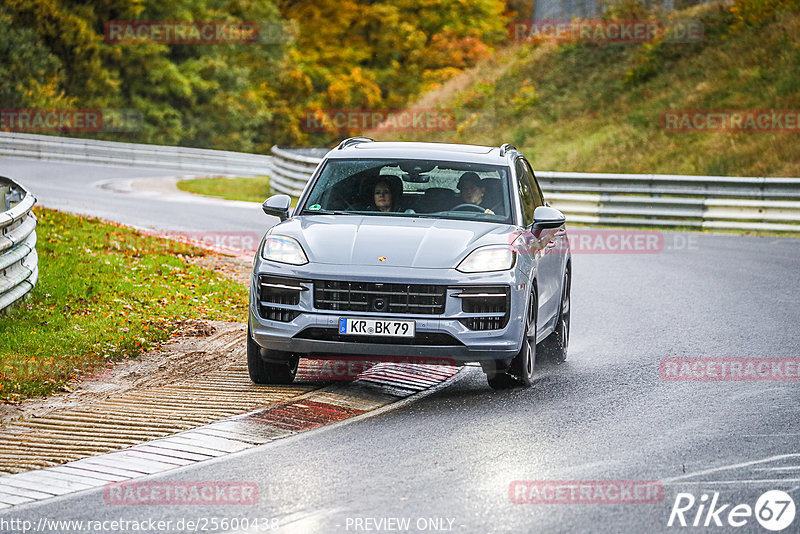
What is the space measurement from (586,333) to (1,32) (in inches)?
1796

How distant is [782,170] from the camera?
2928 cm

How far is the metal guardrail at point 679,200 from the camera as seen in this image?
78.4 ft

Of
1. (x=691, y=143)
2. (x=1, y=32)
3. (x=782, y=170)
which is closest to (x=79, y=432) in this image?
(x=782, y=170)

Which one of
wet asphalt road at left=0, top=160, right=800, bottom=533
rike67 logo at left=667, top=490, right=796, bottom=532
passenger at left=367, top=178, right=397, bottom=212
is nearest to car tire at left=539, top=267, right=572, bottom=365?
wet asphalt road at left=0, top=160, right=800, bottom=533

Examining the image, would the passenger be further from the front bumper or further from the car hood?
the front bumper

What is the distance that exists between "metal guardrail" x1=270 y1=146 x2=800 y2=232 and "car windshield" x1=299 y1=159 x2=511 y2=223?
48.7ft

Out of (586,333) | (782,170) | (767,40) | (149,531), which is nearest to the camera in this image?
(149,531)

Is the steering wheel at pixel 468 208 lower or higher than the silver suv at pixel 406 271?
higher

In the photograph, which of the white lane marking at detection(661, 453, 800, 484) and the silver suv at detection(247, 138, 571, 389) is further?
the silver suv at detection(247, 138, 571, 389)

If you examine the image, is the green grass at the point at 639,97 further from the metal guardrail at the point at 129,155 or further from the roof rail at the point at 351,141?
the roof rail at the point at 351,141

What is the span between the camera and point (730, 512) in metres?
6.25

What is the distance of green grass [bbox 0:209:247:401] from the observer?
10.1m

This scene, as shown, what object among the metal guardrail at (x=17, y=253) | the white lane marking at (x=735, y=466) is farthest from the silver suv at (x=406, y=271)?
the metal guardrail at (x=17, y=253)

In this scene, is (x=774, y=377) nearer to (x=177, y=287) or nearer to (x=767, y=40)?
(x=177, y=287)
